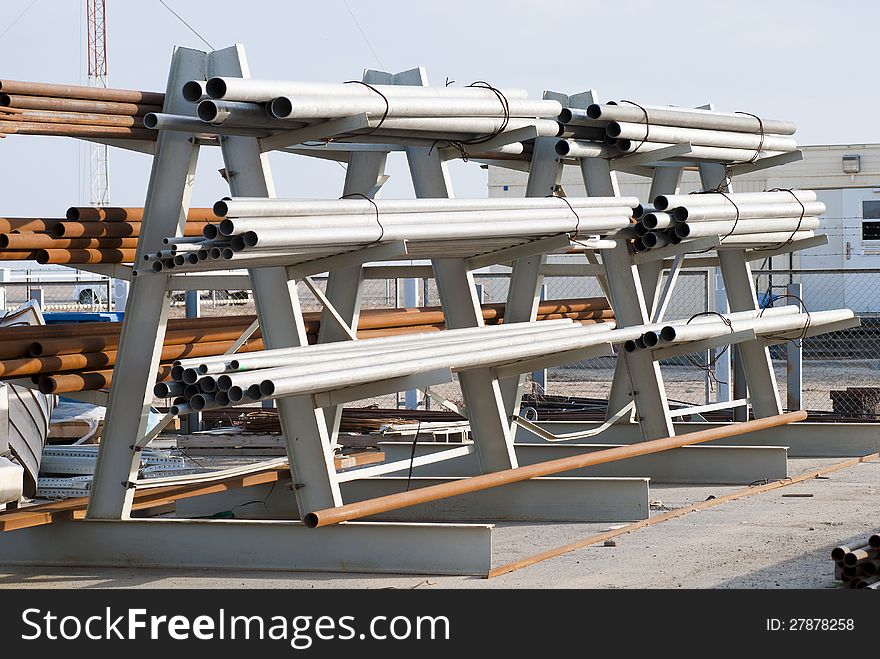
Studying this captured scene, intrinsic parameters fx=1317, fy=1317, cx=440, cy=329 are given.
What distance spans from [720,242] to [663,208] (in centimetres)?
79

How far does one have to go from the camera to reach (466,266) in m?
8.39

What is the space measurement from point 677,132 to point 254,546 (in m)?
4.89

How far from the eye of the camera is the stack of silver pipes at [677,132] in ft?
30.1

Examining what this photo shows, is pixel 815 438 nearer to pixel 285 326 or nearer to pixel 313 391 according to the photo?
pixel 285 326

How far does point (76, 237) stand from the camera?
7.43 meters

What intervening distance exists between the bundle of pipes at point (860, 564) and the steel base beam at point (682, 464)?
3928mm

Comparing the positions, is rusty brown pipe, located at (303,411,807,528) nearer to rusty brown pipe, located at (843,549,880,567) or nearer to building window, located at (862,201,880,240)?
rusty brown pipe, located at (843,549,880,567)

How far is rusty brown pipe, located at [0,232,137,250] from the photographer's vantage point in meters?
7.02

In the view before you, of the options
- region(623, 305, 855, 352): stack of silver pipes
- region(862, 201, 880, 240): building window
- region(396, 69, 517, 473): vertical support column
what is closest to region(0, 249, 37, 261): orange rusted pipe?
region(396, 69, 517, 473): vertical support column

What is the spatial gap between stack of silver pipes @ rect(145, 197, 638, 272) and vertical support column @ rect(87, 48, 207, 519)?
28 centimetres

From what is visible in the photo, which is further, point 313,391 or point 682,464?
point 682,464

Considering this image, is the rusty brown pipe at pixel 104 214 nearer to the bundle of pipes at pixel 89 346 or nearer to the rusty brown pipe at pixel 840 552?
the bundle of pipes at pixel 89 346
